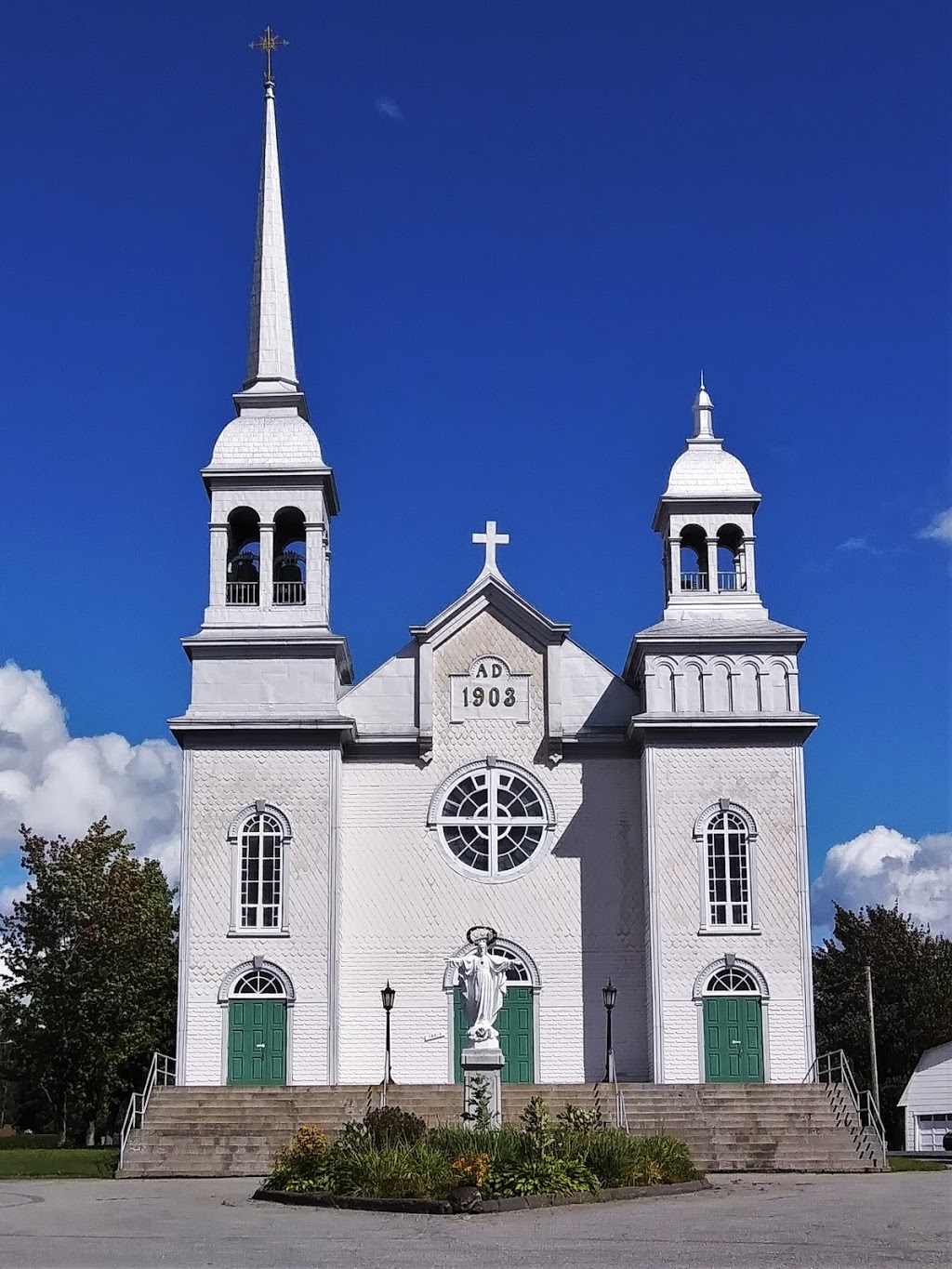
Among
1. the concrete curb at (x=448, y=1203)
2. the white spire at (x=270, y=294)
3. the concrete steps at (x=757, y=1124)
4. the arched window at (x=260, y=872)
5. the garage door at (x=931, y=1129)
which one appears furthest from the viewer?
the garage door at (x=931, y=1129)

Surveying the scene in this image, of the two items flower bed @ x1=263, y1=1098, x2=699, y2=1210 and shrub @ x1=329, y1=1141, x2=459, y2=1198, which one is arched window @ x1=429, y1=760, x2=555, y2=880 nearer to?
flower bed @ x1=263, y1=1098, x2=699, y2=1210

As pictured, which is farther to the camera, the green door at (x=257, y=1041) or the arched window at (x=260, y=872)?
the arched window at (x=260, y=872)

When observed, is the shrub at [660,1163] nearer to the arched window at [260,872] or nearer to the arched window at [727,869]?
the arched window at [727,869]

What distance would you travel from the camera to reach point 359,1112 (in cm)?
3067

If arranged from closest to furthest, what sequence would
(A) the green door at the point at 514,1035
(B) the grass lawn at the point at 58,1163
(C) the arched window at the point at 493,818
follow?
(B) the grass lawn at the point at 58,1163 → (A) the green door at the point at 514,1035 → (C) the arched window at the point at 493,818

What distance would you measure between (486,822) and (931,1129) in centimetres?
2136

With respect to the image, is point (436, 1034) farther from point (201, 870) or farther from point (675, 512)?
point (675, 512)

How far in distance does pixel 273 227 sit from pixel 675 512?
37.7 feet

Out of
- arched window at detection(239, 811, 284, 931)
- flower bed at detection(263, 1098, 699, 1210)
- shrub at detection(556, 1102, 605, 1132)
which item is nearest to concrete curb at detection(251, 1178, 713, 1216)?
flower bed at detection(263, 1098, 699, 1210)

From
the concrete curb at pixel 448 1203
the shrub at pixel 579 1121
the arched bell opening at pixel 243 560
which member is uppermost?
the arched bell opening at pixel 243 560

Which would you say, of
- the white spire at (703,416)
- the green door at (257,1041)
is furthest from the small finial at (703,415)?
the green door at (257,1041)

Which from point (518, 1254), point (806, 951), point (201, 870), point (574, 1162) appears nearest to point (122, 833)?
point (201, 870)

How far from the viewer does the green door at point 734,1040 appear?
33.1 metres

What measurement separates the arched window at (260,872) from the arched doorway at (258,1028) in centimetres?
105
